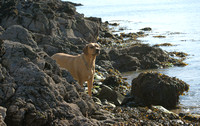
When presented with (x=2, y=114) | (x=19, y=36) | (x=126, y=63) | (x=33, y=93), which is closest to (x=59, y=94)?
(x=33, y=93)

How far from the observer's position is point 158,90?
39.8 feet

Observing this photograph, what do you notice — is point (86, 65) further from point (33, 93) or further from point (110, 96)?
point (33, 93)

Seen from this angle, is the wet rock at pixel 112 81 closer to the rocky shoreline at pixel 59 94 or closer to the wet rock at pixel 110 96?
the rocky shoreline at pixel 59 94

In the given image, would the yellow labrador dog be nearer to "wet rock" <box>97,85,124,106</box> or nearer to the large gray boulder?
"wet rock" <box>97,85,124,106</box>

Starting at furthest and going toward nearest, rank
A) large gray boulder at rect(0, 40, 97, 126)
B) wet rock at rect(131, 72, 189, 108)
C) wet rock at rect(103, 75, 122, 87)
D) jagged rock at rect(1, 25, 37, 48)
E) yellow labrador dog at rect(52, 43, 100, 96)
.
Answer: wet rock at rect(103, 75, 122, 87) → wet rock at rect(131, 72, 189, 108) → yellow labrador dog at rect(52, 43, 100, 96) → jagged rock at rect(1, 25, 37, 48) → large gray boulder at rect(0, 40, 97, 126)

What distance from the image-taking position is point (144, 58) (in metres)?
21.2

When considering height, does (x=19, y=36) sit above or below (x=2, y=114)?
above

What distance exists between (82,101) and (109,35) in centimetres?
3209

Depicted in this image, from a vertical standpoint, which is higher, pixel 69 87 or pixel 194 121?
pixel 69 87

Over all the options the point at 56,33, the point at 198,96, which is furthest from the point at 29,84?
the point at 56,33

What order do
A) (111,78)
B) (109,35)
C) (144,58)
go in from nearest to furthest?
(111,78), (144,58), (109,35)

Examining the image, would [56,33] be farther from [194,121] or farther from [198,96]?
[194,121]

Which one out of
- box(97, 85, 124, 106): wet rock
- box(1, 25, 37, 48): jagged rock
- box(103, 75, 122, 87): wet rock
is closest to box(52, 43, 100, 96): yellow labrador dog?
box(97, 85, 124, 106): wet rock

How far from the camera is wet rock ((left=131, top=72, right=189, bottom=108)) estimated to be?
1204 centimetres
